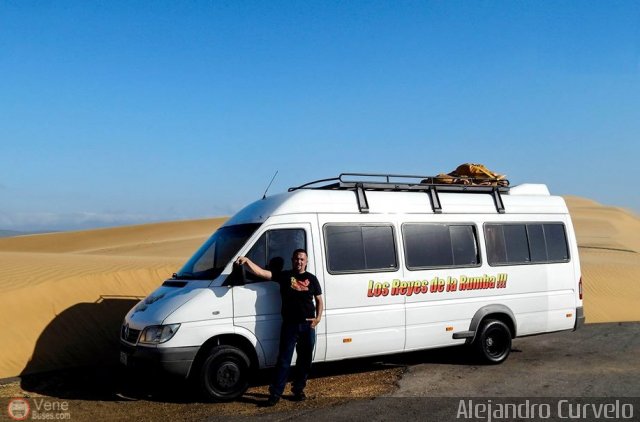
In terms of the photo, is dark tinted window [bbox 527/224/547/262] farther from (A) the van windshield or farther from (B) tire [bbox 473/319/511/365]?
(A) the van windshield

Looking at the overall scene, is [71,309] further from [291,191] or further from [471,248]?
[471,248]

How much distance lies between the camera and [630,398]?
7699 millimetres

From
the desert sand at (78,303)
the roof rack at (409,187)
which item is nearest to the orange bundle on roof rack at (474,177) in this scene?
the roof rack at (409,187)

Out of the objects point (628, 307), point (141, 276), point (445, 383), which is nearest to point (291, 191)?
point (445, 383)

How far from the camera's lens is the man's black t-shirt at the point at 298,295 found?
7.51 meters

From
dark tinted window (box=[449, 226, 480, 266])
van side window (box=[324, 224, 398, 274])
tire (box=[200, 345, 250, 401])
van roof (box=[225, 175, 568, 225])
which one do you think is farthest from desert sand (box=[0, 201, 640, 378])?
dark tinted window (box=[449, 226, 480, 266])

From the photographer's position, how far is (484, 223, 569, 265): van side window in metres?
9.89

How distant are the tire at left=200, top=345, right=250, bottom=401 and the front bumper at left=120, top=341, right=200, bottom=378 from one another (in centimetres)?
24

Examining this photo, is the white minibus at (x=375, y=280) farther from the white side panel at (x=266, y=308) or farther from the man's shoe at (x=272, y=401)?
the man's shoe at (x=272, y=401)

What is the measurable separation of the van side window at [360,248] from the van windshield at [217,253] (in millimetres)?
1165

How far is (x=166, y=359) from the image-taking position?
725 centimetres

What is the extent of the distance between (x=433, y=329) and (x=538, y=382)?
1701mm

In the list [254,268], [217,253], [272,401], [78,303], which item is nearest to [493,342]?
[272,401]

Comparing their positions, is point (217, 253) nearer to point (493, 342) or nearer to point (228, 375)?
point (228, 375)
